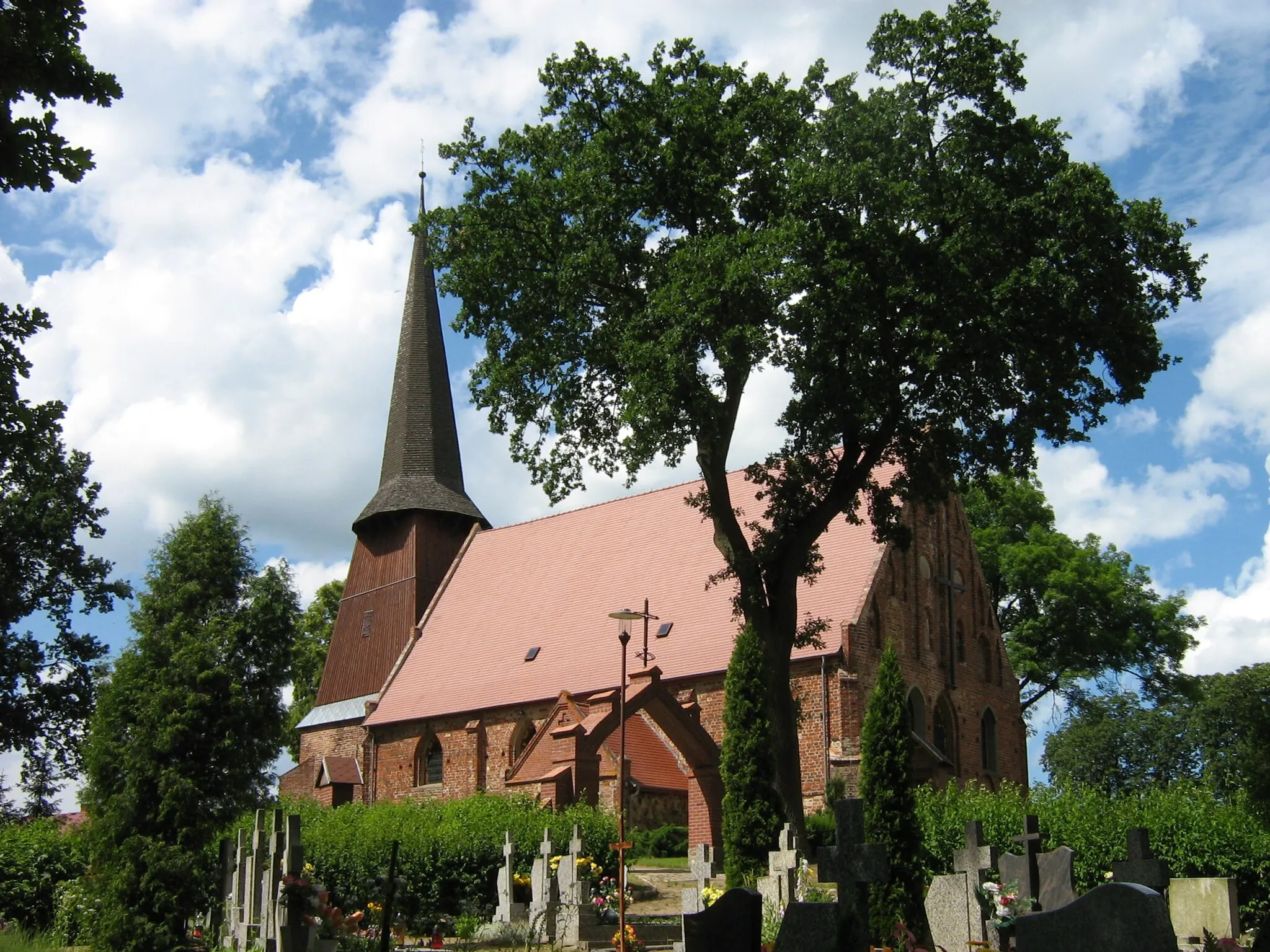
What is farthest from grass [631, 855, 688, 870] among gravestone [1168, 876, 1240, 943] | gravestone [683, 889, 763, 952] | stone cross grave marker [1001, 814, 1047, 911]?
gravestone [683, 889, 763, 952]

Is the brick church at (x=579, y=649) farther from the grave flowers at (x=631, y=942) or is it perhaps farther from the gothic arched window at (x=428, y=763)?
the grave flowers at (x=631, y=942)

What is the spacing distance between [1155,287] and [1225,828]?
Result: 345 inches

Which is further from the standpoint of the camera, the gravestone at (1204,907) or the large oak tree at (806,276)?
the large oak tree at (806,276)

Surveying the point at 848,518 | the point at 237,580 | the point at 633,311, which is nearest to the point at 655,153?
the point at 633,311

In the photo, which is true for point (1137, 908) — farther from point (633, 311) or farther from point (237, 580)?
point (237, 580)

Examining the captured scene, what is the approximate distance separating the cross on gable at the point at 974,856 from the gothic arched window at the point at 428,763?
905 inches

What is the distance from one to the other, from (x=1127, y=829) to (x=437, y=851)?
1105cm

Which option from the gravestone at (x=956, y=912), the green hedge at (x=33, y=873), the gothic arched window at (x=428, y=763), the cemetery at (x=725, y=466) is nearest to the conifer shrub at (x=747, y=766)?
the cemetery at (x=725, y=466)

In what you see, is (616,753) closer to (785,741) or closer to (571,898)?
(571,898)

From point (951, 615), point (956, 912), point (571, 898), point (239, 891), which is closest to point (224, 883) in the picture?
point (239, 891)

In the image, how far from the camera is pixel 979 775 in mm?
31641

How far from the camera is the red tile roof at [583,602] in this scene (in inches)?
1210

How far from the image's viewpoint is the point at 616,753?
2889 centimetres

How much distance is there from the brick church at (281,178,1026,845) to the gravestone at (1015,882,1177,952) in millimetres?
20120
